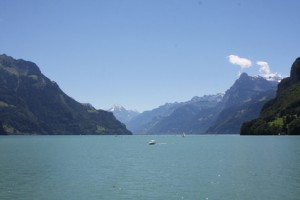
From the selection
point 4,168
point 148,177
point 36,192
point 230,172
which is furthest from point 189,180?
point 4,168

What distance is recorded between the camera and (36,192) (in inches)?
2208

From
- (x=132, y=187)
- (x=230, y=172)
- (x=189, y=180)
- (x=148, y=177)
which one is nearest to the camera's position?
(x=132, y=187)

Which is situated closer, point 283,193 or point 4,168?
point 283,193

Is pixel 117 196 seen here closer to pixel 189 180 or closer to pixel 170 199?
pixel 170 199

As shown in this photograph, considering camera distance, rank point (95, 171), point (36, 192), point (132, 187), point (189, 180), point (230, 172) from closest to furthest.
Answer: point (36, 192)
point (132, 187)
point (189, 180)
point (230, 172)
point (95, 171)

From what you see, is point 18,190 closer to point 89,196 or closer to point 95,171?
point 89,196

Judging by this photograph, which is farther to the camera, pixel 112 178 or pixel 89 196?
pixel 112 178

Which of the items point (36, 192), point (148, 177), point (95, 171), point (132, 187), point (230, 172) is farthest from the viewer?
point (95, 171)

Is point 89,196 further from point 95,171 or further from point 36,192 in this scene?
point 95,171

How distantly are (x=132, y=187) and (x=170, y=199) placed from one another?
430 inches

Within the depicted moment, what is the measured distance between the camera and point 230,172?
7681cm

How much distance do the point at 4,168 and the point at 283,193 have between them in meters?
60.9

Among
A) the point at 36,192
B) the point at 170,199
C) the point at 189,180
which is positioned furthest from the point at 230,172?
the point at 36,192

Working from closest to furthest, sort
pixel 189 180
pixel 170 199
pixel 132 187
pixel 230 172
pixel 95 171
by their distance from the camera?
1. pixel 170 199
2. pixel 132 187
3. pixel 189 180
4. pixel 230 172
5. pixel 95 171
